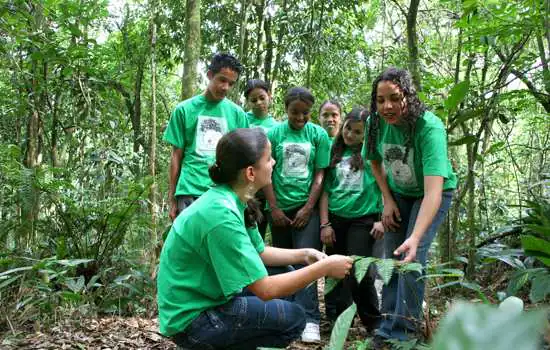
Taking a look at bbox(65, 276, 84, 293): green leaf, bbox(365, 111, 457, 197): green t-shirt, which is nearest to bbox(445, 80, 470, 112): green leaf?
bbox(365, 111, 457, 197): green t-shirt

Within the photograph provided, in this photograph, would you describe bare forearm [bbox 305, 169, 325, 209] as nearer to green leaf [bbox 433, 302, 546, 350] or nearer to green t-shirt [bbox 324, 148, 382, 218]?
green t-shirt [bbox 324, 148, 382, 218]

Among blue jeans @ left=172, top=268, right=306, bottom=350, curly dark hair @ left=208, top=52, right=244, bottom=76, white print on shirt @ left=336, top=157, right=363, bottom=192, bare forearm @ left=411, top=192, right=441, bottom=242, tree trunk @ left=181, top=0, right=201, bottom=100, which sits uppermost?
tree trunk @ left=181, top=0, right=201, bottom=100

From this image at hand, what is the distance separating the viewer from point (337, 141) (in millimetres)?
3949

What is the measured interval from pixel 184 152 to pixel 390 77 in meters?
1.57

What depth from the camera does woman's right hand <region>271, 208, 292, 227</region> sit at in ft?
12.3

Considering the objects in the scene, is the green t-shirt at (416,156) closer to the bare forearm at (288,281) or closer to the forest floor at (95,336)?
the bare forearm at (288,281)

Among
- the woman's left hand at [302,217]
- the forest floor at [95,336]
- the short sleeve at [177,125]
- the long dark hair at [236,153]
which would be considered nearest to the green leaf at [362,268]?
the long dark hair at [236,153]

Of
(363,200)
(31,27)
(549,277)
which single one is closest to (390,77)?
(363,200)

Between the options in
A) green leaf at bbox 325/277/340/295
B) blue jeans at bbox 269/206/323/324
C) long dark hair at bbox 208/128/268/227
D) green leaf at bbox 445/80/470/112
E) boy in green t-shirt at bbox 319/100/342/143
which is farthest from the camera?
boy in green t-shirt at bbox 319/100/342/143

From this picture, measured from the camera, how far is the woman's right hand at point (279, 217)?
376 centimetres

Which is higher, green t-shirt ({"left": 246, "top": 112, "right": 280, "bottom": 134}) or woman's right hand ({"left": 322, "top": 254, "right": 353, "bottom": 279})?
green t-shirt ({"left": 246, "top": 112, "right": 280, "bottom": 134})

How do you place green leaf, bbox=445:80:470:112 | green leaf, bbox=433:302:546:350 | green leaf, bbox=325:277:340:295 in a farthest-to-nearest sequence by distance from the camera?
green leaf, bbox=445:80:470:112
green leaf, bbox=325:277:340:295
green leaf, bbox=433:302:546:350

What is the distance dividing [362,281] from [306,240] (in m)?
0.45

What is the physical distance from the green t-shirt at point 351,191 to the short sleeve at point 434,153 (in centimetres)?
88
